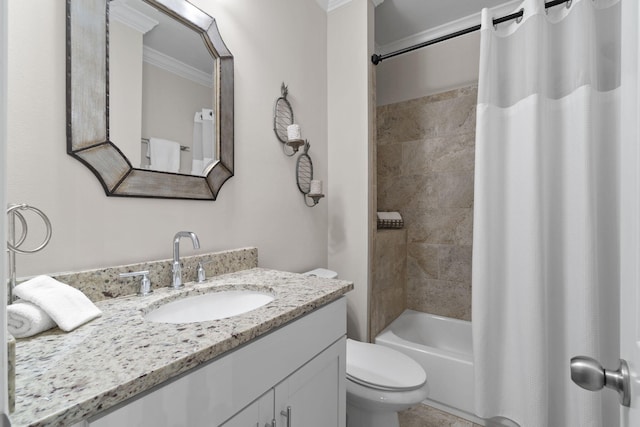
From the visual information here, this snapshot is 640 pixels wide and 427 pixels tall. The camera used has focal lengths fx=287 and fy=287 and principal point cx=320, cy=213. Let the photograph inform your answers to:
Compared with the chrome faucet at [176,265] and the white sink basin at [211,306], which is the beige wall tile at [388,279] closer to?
the white sink basin at [211,306]

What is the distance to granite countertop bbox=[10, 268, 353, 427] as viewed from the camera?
16.3 inches

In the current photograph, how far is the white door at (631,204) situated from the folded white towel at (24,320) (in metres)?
1.06

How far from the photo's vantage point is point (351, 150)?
1822 mm

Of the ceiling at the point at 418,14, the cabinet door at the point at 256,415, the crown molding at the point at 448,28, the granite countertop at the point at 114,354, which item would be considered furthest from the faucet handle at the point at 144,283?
the crown molding at the point at 448,28

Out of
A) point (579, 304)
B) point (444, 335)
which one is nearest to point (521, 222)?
point (579, 304)

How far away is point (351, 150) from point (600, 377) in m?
1.54

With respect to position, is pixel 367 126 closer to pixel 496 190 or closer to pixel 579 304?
pixel 496 190

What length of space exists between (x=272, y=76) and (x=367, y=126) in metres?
0.63

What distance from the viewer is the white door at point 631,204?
39cm

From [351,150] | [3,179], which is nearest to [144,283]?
[3,179]

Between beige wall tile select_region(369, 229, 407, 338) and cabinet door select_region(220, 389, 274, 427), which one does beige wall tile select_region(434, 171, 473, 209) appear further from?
cabinet door select_region(220, 389, 274, 427)

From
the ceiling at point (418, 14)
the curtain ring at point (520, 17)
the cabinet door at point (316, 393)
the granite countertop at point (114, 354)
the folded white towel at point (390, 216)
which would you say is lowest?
the cabinet door at point (316, 393)

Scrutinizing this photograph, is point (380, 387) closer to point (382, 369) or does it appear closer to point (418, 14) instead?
point (382, 369)

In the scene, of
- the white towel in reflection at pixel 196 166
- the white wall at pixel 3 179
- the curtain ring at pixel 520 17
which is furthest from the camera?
the curtain ring at pixel 520 17
